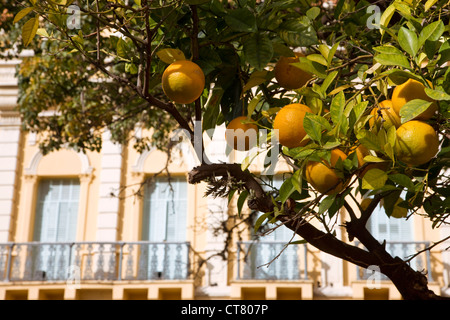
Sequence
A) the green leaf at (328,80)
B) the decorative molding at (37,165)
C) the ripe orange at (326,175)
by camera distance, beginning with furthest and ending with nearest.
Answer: the decorative molding at (37,165) → the green leaf at (328,80) → the ripe orange at (326,175)

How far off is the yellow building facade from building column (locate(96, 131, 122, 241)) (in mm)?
22

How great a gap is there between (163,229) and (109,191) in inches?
56.7

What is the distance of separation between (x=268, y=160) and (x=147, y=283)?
11254 millimetres

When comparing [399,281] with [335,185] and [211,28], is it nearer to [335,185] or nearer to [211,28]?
[335,185]

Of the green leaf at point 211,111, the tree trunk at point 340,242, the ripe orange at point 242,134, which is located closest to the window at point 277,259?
the tree trunk at point 340,242

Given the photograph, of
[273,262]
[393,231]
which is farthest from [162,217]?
[393,231]

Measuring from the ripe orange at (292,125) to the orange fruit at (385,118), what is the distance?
0.21 meters

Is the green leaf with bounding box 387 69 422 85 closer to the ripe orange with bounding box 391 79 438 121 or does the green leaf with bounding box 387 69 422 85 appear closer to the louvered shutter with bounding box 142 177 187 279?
the ripe orange with bounding box 391 79 438 121

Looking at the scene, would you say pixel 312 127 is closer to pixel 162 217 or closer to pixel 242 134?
pixel 242 134

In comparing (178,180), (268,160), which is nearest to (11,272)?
(178,180)

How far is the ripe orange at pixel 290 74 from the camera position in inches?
93.4

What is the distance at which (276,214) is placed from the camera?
7.72ft

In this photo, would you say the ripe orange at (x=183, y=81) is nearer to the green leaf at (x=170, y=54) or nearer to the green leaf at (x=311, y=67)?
the green leaf at (x=170, y=54)

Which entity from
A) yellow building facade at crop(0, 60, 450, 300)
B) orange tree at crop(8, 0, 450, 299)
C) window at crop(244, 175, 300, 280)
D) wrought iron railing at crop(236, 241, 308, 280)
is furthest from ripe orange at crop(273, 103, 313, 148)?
wrought iron railing at crop(236, 241, 308, 280)
